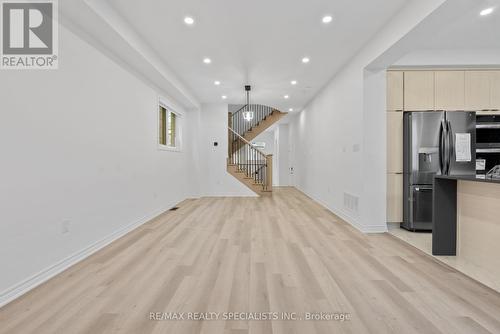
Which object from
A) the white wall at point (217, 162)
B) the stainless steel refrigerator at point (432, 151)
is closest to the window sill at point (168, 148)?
the white wall at point (217, 162)

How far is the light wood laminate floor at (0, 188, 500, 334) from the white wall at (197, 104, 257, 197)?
168 inches

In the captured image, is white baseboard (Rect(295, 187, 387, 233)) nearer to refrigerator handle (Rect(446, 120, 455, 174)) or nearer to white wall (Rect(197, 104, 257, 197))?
refrigerator handle (Rect(446, 120, 455, 174))

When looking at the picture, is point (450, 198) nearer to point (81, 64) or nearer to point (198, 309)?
point (198, 309)

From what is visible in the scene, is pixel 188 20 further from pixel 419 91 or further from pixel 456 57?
pixel 456 57

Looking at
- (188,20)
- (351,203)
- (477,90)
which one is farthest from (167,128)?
(477,90)

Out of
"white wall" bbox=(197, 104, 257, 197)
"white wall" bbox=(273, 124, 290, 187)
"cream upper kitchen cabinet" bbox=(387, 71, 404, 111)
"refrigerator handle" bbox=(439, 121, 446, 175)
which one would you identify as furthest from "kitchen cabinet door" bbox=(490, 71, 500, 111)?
"white wall" bbox=(273, 124, 290, 187)

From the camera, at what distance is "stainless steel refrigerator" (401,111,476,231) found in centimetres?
373

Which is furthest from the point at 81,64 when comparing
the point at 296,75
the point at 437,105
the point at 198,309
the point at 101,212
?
the point at 437,105

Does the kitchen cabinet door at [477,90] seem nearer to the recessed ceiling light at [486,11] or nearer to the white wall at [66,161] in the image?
the recessed ceiling light at [486,11]

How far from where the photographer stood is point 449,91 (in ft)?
12.9

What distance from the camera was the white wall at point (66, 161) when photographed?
2037 millimetres

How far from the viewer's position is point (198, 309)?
1.84 metres

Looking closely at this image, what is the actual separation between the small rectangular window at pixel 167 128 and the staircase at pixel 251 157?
199 centimetres

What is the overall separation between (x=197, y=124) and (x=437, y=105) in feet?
19.8
